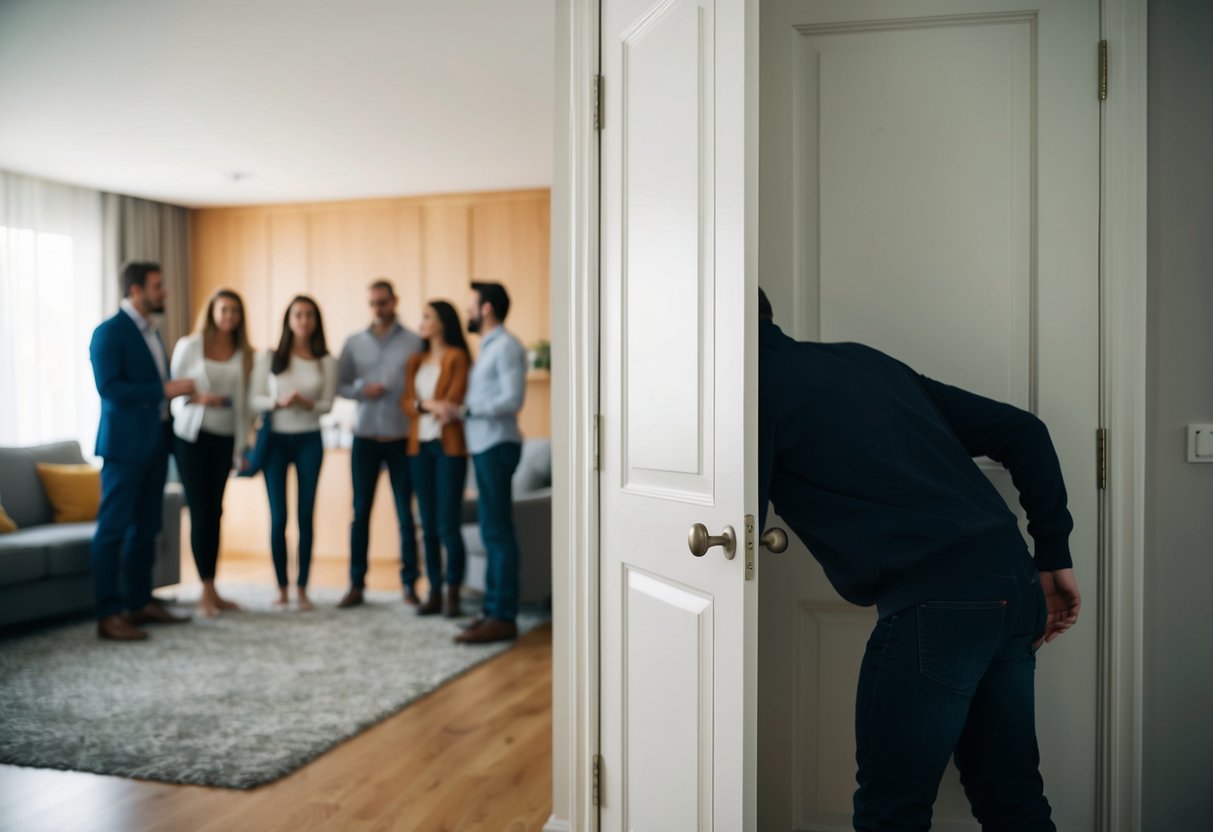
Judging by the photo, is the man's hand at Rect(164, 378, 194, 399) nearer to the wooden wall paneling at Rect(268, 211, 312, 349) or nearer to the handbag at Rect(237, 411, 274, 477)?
the handbag at Rect(237, 411, 274, 477)

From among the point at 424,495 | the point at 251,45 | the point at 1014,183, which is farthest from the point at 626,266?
the point at 424,495

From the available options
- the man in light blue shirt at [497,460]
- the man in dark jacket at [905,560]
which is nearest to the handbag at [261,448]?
the man in light blue shirt at [497,460]

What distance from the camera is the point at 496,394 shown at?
4.31 meters

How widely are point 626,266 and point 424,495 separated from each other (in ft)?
10.5

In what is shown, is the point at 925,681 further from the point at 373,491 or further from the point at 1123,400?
the point at 373,491

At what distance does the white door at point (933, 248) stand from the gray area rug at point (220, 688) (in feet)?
5.43

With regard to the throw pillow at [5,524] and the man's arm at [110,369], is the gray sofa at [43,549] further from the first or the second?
the man's arm at [110,369]

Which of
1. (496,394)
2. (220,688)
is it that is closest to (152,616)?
(220,688)

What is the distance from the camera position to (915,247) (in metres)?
2.01

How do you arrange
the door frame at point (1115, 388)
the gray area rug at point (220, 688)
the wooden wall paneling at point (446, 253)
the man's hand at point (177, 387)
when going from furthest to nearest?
the wooden wall paneling at point (446, 253), the man's hand at point (177, 387), the gray area rug at point (220, 688), the door frame at point (1115, 388)

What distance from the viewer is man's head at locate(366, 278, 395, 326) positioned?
5.06m

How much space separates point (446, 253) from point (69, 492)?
3.06 metres

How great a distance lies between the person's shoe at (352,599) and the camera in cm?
504

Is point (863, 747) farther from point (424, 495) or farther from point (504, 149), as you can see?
point (504, 149)
